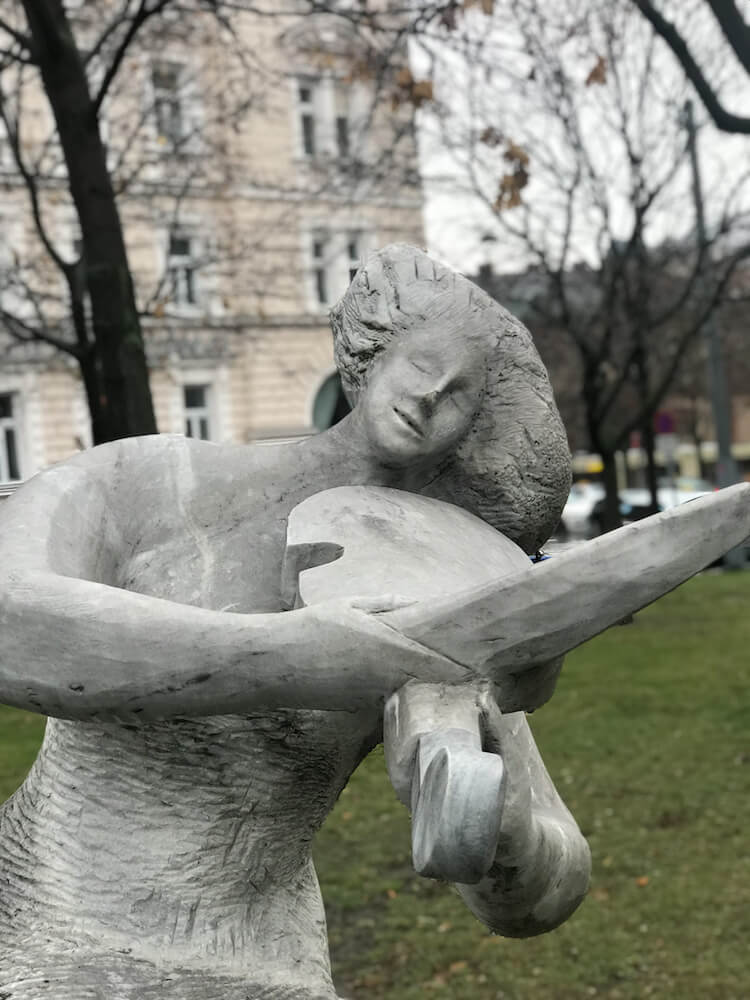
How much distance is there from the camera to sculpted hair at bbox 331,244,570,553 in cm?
146

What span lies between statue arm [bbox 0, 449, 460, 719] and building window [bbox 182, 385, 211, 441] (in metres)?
25.7

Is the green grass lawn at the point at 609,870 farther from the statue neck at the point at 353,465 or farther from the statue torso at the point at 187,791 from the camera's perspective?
the statue neck at the point at 353,465

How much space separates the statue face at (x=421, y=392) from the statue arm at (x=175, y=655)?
1.06 ft

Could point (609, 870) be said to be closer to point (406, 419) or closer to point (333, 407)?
point (333, 407)

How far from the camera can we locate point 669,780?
7.65 m

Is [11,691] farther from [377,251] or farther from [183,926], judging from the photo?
[377,251]

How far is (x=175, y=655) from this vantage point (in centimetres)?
120

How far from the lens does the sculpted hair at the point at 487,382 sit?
1465mm

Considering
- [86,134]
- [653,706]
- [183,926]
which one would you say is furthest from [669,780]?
[183,926]

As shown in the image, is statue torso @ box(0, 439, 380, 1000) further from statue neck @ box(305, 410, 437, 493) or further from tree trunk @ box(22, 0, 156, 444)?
tree trunk @ box(22, 0, 156, 444)

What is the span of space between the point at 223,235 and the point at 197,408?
34.2 ft

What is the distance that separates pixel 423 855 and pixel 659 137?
13.2m

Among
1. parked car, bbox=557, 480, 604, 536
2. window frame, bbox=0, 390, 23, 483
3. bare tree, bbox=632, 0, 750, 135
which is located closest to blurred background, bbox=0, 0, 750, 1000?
bare tree, bbox=632, 0, 750, 135

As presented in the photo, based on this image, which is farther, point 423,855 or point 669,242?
point 669,242
